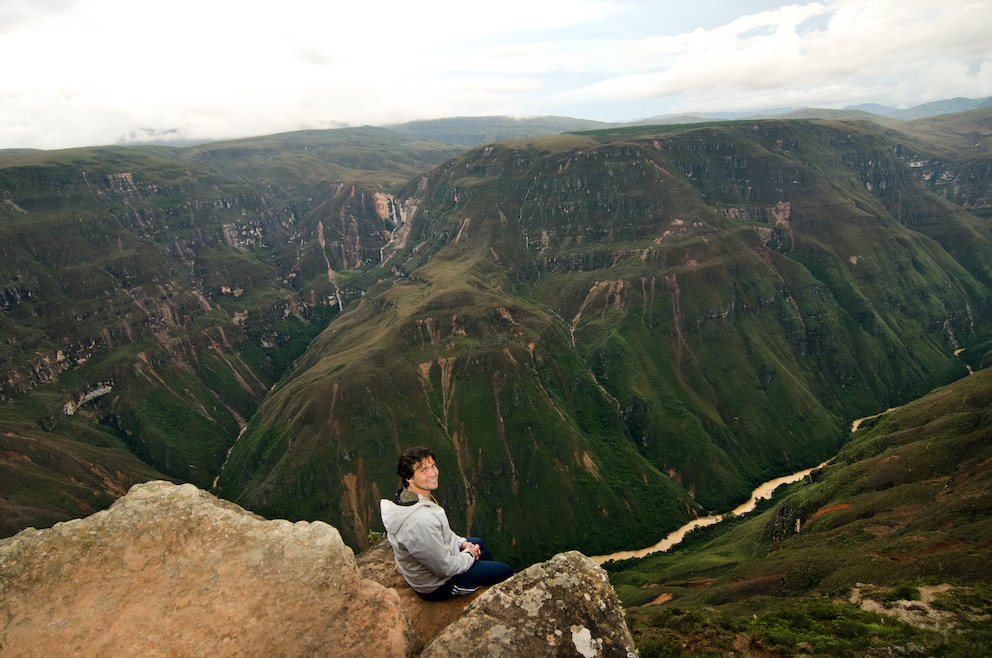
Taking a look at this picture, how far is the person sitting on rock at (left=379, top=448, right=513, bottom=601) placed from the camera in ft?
48.3

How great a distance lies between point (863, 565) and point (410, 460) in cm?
7362

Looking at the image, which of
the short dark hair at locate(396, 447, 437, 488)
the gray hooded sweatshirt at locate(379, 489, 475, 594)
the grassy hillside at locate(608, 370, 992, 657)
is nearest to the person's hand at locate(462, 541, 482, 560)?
the gray hooded sweatshirt at locate(379, 489, 475, 594)

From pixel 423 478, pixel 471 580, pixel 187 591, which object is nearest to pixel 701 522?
pixel 471 580

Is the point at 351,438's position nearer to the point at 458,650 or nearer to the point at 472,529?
the point at 472,529

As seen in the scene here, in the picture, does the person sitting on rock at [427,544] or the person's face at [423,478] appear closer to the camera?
the person sitting on rock at [427,544]

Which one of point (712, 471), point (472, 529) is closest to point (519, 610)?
point (472, 529)

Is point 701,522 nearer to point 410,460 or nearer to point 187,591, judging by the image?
point 410,460

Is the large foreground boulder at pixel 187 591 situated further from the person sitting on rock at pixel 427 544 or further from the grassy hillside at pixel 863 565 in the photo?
the grassy hillside at pixel 863 565

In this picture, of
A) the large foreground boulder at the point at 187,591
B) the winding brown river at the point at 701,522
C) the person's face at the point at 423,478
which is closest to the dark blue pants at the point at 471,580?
the large foreground boulder at the point at 187,591

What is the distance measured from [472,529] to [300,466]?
6468cm

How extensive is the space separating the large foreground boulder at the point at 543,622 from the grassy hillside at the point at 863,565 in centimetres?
1926

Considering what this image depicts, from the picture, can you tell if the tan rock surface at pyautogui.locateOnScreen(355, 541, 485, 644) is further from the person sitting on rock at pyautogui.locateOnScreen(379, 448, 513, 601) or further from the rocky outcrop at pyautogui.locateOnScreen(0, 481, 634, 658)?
the person sitting on rock at pyautogui.locateOnScreen(379, 448, 513, 601)

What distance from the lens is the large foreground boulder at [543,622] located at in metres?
12.7

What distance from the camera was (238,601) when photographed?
1379 centimetres
